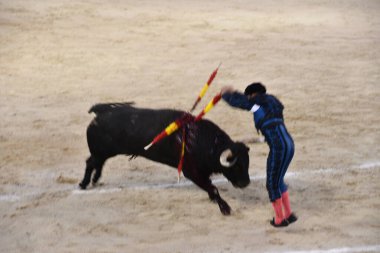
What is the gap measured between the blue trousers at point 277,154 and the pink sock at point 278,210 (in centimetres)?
5

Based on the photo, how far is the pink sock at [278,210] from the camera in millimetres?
6809

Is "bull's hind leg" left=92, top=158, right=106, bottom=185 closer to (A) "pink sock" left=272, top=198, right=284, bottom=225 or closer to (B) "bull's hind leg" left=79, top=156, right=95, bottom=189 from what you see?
(B) "bull's hind leg" left=79, top=156, right=95, bottom=189

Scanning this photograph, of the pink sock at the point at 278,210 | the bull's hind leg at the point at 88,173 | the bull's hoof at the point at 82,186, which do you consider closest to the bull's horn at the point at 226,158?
the pink sock at the point at 278,210

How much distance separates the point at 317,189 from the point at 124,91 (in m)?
4.17

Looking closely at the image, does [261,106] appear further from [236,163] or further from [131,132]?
[131,132]

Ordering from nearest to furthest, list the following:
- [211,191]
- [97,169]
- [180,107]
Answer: [211,191]
[97,169]
[180,107]

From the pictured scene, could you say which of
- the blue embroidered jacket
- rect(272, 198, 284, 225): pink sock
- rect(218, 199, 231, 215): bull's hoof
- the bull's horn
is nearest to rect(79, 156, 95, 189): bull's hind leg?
rect(218, 199, 231, 215): bull's hoof

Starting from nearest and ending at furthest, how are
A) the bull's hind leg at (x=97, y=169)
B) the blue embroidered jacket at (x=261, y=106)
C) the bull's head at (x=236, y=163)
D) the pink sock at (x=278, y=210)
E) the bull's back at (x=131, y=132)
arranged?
the blue embroidered jacket at (x=261, y=106) < the pink sock at (x=278, y=210) < the bull's head at (x=236, y=163) < the bull's back at (x=131, y=132) < the bull's hind leg at (x=97, y=169)

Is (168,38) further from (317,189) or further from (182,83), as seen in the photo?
(317,189)

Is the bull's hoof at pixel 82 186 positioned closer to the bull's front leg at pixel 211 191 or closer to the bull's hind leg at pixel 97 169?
the bull's hind leg at pixel 97 169

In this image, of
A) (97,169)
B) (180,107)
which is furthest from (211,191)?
(180,107)

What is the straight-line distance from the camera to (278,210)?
6.87 m

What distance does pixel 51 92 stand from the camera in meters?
11.4

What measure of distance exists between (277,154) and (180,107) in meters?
4.07
